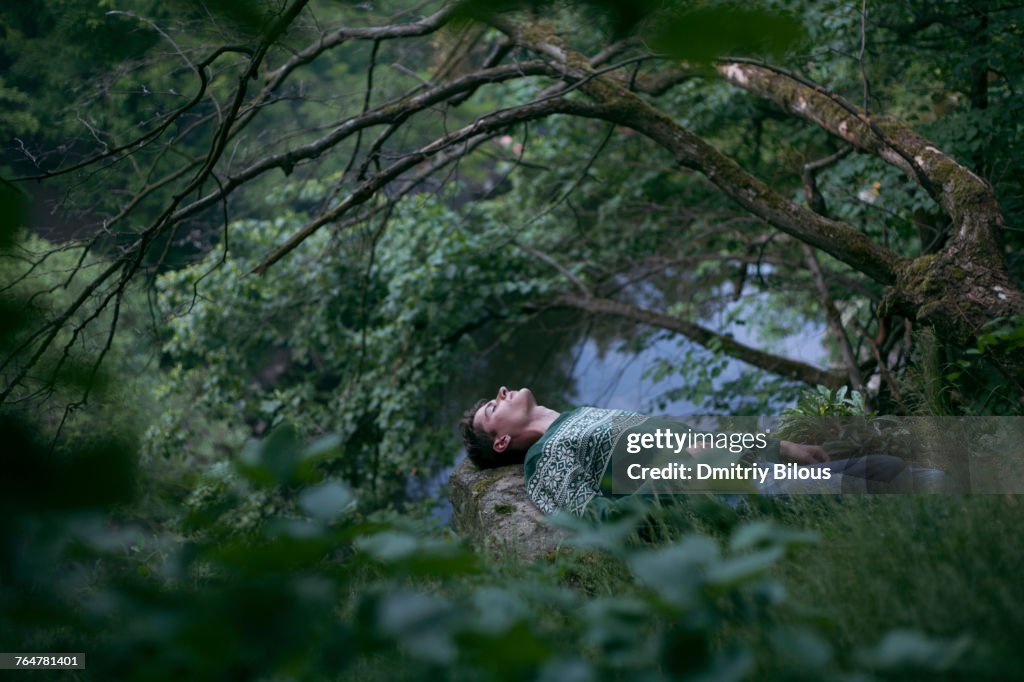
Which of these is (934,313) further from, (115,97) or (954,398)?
(115,97)

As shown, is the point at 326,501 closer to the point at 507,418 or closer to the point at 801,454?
the point at 801,454

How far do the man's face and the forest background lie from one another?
0.58 m

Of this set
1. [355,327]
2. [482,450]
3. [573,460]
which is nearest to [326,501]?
[573,460]

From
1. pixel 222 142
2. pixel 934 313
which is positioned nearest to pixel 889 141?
pixel 934 313

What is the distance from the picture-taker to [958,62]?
5.05 m

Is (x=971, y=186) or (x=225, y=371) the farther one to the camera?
(x=225, y=371)

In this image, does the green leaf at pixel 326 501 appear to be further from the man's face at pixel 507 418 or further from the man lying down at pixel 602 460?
the man's face at pixel 507 418

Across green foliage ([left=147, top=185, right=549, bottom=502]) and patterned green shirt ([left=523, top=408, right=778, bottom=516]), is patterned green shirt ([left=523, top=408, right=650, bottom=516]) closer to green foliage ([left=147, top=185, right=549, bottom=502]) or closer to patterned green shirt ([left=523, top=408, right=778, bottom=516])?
patterned green shirt ([left=523, top=408, right=778, bottom=516])

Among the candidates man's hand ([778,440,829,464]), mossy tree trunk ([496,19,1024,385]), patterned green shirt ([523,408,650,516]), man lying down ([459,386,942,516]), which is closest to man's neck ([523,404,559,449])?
man lying down ([459,386,942,516])

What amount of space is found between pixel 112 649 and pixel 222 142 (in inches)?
115

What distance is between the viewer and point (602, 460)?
3457 millimetres

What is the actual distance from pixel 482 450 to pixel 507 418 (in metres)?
0.24

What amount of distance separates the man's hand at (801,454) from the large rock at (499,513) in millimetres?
970

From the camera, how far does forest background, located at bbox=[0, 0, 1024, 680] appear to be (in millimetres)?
929
